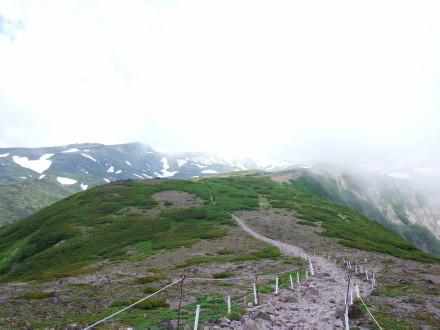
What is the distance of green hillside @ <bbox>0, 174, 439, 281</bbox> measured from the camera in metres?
58.0

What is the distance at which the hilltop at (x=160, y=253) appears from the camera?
22.0 metres

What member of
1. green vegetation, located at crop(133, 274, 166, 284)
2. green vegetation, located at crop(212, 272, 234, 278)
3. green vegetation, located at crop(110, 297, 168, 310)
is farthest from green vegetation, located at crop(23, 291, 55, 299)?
green vegetation, located at crop(212, 272, 234, 278)

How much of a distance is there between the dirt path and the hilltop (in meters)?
1.20

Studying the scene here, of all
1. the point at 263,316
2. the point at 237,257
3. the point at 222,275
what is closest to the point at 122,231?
the point at 237,257

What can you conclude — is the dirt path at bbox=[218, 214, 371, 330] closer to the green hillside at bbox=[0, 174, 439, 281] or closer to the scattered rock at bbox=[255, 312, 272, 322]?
the scattered rock at bbox=[255, 312, 272, 322]

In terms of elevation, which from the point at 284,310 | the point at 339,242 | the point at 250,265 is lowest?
the point at 339,242

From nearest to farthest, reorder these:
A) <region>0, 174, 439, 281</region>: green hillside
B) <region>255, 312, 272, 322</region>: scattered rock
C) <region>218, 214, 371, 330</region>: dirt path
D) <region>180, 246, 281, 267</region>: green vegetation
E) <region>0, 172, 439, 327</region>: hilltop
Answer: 1. <region>218, 214, 371, 330</region>: dirt path
2. <region>255, 312, 272, 322</region>: scattered rock
3. <region>0, 172, 439, 327</region>: hilltop
4. <region>180, 246, 281, 267</region>: green vegetation
5. <region>0, 174, 439, 281</region>: green hillside

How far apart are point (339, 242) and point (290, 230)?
12436mm

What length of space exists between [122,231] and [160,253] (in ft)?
79.6

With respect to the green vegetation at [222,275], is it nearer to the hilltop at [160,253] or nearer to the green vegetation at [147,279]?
the hilltop at [160,253]

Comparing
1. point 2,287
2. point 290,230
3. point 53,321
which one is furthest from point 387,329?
point 290,230

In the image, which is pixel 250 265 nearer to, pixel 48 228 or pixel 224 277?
pixel 224 277

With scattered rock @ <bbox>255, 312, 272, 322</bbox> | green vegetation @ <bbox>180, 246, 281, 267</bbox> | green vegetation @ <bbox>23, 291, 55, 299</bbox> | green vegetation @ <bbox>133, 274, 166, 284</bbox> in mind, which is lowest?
green vegetation @ <bbox>180, 246, 281, 267</bbox>

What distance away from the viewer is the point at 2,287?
32.2 meters
